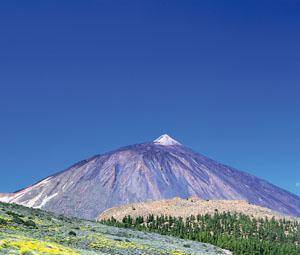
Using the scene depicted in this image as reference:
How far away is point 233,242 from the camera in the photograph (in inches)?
5148

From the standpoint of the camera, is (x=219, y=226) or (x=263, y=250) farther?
(x=219, y=226)

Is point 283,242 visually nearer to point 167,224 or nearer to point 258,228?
point 258,228

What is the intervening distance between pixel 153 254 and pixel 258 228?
12184 centimetres

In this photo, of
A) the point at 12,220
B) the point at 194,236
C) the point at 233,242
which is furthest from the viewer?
the point at 194,236

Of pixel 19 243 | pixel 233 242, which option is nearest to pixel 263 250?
pixel 233 242

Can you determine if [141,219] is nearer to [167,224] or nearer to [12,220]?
[167,224]

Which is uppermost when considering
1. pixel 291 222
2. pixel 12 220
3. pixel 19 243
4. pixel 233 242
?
pixel 291 222

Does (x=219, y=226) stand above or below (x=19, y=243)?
above

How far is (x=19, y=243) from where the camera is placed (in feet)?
116

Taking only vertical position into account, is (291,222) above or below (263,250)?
above

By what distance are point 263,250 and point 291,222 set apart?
217 ft

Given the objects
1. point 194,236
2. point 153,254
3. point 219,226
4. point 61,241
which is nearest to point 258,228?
→ point 219,226

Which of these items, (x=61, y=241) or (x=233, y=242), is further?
(x=233, y=242)

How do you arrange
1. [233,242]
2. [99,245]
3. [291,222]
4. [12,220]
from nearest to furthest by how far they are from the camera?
[99,245] → [12,220] → [233,242] → [291,222]
